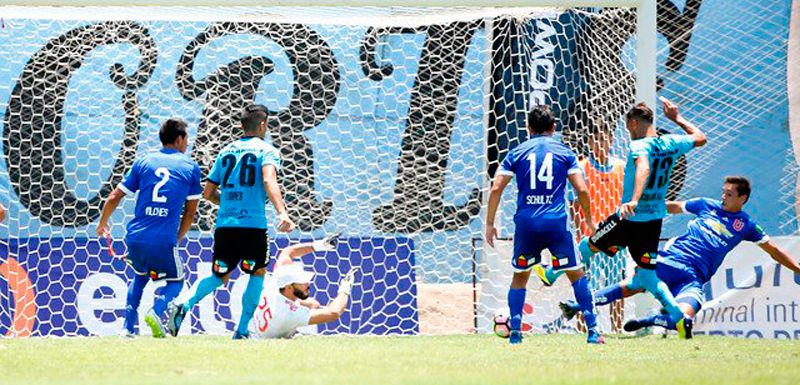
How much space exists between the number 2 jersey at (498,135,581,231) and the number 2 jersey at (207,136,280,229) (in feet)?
5.72

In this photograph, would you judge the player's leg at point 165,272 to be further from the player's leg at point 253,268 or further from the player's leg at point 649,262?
the player's leg at point 649,262

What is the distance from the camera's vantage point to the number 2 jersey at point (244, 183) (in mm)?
9141

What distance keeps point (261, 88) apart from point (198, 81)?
638mm

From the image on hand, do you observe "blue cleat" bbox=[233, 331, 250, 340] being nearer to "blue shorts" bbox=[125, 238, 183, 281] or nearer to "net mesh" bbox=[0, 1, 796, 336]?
"blue shorts" bbox=[125, 238, 183, 281]

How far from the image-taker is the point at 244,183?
30.1 feet

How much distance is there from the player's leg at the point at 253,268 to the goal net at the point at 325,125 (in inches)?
73.3

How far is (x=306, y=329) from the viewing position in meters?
11.1

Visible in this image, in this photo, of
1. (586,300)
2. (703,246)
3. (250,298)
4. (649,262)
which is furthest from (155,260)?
(703,246)

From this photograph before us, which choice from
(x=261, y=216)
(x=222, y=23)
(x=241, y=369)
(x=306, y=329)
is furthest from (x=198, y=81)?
(x=241, y=369)

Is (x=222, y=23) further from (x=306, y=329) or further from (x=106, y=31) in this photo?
(x=306, y=329)

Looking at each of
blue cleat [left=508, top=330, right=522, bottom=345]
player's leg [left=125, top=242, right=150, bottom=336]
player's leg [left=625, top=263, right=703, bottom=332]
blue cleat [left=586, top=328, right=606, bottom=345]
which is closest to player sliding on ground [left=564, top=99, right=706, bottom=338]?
player's leg [left=625, top=263, right=703, bottom=332]

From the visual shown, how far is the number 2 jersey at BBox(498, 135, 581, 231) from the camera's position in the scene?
344 inches

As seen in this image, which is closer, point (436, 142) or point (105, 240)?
point (105, 240)

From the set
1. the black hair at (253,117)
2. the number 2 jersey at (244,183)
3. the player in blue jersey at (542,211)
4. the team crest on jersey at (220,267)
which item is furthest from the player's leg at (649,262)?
the team crest on jersey at (220,267)
